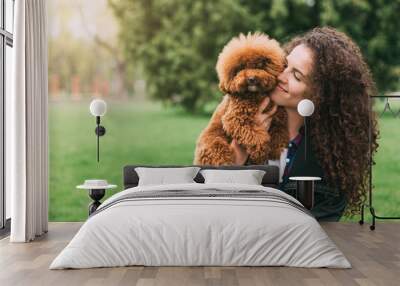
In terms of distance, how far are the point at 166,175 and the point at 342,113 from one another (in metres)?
2.06

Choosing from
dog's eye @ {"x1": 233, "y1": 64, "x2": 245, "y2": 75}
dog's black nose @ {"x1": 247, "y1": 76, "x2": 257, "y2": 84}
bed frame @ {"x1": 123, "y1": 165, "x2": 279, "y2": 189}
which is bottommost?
bed frame @ {"x1": 123, "y1": 165, "x2": 279, "y2": 189}

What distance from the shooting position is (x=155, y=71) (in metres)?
7.05

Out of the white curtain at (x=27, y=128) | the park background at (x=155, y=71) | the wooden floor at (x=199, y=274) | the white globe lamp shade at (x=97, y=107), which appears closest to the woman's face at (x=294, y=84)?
the park background at (x=155, y=71)

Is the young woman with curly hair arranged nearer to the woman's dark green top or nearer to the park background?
the woman's dark green top

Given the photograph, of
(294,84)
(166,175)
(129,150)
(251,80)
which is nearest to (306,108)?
(294,84)

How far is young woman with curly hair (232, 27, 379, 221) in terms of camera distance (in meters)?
6.62

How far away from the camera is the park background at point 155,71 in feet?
22.6

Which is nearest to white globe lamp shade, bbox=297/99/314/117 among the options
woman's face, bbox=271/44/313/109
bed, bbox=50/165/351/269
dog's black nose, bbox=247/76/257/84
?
woman's face, bbox=271/44/313/109

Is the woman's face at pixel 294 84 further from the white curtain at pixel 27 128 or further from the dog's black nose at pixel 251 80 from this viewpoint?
the white curtain at pixel 27 128

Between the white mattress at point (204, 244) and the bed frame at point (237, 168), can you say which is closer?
the white mattress at point (204, 244)

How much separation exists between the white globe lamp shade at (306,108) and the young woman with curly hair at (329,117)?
0.30 meters

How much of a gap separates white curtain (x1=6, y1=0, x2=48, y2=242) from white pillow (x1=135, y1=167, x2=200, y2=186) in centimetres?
99

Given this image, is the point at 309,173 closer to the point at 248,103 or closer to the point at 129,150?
the point at 248,103

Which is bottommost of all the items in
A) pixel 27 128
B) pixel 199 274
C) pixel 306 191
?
pixel 199 274
